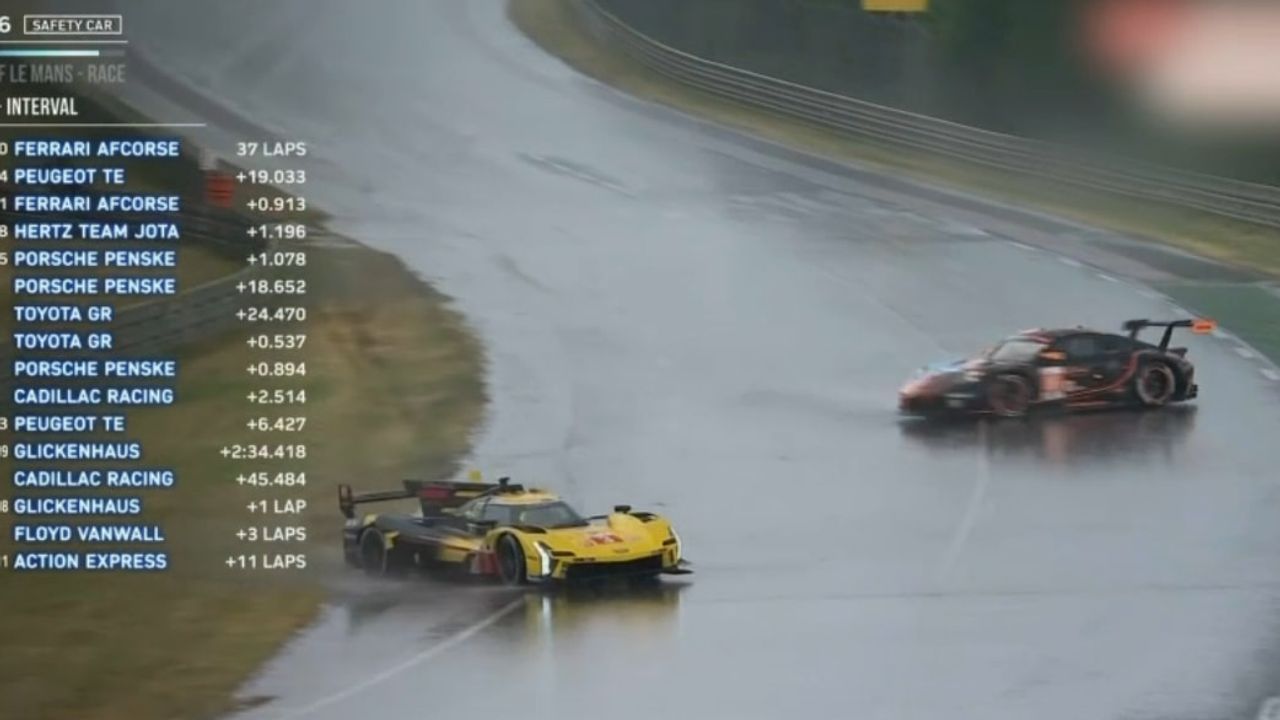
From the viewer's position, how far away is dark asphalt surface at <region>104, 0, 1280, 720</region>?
12.6m

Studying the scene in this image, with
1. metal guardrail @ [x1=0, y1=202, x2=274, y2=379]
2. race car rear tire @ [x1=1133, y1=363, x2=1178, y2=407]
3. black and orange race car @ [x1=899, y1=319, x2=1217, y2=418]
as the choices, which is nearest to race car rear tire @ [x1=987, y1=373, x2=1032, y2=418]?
black and orange race car @ [x1=899, y1=319, x2=1217, y2=418]

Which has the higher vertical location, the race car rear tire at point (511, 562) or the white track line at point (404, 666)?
the race car rear tire at point (511, 562)

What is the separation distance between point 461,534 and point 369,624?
3.94ft

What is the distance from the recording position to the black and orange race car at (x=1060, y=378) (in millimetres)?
15625

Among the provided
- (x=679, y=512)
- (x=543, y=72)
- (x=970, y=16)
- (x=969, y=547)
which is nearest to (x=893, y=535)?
(x=969, y=547)

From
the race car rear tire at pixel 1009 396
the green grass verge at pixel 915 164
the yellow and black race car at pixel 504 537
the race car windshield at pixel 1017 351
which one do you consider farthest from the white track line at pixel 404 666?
the green grass verge at pixel 915 164

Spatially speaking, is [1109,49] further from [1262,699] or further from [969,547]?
[1262,699]

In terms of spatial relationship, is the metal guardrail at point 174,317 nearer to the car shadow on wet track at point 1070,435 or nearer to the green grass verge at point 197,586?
the green grass verge at point 197,586

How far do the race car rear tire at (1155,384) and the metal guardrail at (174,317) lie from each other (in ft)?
20.2

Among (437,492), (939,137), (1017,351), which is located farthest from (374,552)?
(939,137)

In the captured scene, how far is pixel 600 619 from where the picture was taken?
13.6 meters

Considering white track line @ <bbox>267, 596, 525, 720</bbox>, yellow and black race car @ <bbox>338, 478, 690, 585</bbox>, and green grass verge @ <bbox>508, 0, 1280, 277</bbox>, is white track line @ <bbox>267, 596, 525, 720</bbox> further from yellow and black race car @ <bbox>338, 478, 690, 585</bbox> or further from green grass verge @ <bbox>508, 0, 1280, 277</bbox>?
green grass verge @ <bbox>508, 0, 1280, 277</bbox>

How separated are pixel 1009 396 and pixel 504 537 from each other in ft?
13.0

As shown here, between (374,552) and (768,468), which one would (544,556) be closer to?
(374,552)
